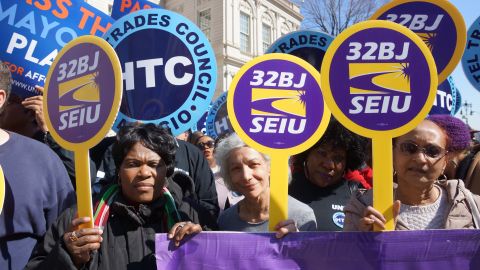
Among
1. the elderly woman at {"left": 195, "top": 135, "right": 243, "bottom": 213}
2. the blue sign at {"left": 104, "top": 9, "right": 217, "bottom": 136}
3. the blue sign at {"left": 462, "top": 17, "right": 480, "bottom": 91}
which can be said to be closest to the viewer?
the blue sign at {"left": 104, "top": 9, "right": 217, "bottom": 136}

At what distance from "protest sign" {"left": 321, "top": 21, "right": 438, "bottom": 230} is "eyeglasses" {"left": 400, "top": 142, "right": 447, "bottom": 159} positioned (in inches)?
7.7

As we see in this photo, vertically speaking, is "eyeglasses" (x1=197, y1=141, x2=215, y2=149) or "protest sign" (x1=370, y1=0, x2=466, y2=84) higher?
"protest sign" (x1=370, y1=0, x2=466, y2=84)

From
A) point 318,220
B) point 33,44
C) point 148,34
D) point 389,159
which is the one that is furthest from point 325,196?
point 33,44

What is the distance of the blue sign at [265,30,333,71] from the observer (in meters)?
3.43

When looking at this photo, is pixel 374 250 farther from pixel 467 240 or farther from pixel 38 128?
pixel 38 128

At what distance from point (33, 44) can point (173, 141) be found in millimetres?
1421

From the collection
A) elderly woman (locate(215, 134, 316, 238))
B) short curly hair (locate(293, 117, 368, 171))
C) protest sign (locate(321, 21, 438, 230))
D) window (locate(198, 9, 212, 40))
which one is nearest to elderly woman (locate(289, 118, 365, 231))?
short curly hair (locate(293, 117, 368, 171))

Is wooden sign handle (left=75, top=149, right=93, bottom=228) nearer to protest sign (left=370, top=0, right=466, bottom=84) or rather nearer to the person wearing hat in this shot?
the person wearing hat

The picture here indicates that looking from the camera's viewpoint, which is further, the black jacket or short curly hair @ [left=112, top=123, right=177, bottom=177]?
short curly hair @ [left=112, top=123, right=177, bottom=177]

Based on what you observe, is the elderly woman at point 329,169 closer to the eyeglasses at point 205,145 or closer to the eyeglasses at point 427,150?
the eyeglasses at point 427,150

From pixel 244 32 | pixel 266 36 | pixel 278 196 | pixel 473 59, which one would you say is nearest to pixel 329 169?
pixel 278 196

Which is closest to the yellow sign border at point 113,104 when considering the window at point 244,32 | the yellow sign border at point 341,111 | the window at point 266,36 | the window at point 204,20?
the yellow sign border at point 341,111

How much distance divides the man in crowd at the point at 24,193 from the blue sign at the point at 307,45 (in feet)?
6.87

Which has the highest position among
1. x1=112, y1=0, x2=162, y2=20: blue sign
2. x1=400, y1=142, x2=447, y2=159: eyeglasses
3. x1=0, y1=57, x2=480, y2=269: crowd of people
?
x1=112, y1=0, x2=162, y2=20: blue sign
